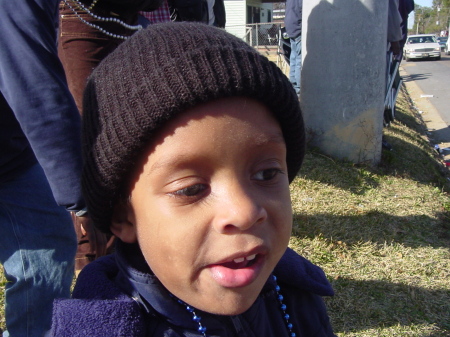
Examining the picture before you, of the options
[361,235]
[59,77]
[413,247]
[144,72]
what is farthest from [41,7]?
[413,247]

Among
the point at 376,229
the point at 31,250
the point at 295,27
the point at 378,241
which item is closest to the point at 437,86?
the point at 295,27

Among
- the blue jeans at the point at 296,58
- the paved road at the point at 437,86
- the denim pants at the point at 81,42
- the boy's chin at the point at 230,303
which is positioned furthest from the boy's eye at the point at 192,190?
the paved road at the point at 437,86

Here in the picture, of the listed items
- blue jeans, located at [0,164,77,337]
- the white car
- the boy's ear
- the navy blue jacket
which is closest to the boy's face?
the boy's ear

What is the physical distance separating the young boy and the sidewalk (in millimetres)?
7029

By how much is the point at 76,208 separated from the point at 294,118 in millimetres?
867

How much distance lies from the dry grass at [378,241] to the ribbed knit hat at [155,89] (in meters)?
1.90

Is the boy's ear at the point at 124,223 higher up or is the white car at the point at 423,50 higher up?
the boy's ear at the point at 124,223

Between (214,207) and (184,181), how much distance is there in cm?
9

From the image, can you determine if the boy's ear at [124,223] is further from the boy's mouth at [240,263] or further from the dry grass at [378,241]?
the dry grass at [378,241]

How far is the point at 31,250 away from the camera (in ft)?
6.13

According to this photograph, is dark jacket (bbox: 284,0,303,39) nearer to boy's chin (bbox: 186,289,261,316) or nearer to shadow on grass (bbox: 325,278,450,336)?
shadow on grass (bbox: 325,278,450,336)

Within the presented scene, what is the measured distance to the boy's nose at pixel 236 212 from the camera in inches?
41.7

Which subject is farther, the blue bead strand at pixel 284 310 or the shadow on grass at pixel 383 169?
the shadow on grass at pixel 383 169

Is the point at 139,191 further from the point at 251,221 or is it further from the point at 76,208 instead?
the point at 76,208
